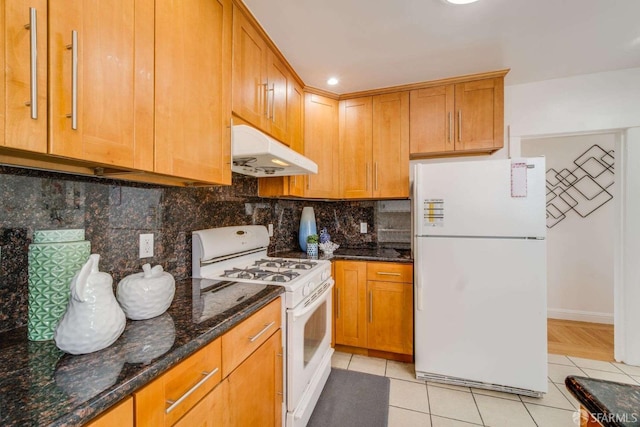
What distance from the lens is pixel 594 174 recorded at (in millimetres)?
3061

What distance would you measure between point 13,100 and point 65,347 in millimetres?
614

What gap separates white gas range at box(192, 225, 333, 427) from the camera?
1.39 m

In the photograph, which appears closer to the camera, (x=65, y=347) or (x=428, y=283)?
(x=65, y=347)

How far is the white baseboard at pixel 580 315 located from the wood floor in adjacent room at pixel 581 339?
0.17ft

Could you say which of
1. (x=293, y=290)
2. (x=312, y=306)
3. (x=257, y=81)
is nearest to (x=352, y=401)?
(x=312, y=306)

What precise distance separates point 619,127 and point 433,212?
5.74 feet

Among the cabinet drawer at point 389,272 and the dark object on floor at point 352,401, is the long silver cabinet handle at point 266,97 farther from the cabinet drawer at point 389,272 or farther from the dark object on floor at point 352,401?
the dark object on floor at point 352,401

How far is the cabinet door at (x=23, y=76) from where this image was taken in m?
Answer: 0.59

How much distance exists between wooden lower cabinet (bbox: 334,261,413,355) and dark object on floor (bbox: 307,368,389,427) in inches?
11.6

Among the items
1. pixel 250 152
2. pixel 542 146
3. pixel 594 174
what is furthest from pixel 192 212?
pixel 594 174

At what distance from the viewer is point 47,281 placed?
785mm

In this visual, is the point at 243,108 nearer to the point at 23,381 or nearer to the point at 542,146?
the point at 23,381

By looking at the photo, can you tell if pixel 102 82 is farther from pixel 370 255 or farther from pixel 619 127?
pixel 619 127

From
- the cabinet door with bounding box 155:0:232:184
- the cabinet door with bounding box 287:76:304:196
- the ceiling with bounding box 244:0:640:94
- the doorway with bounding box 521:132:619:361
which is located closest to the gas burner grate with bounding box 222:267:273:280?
the cabinet door with bounding box 155:0:232:184
